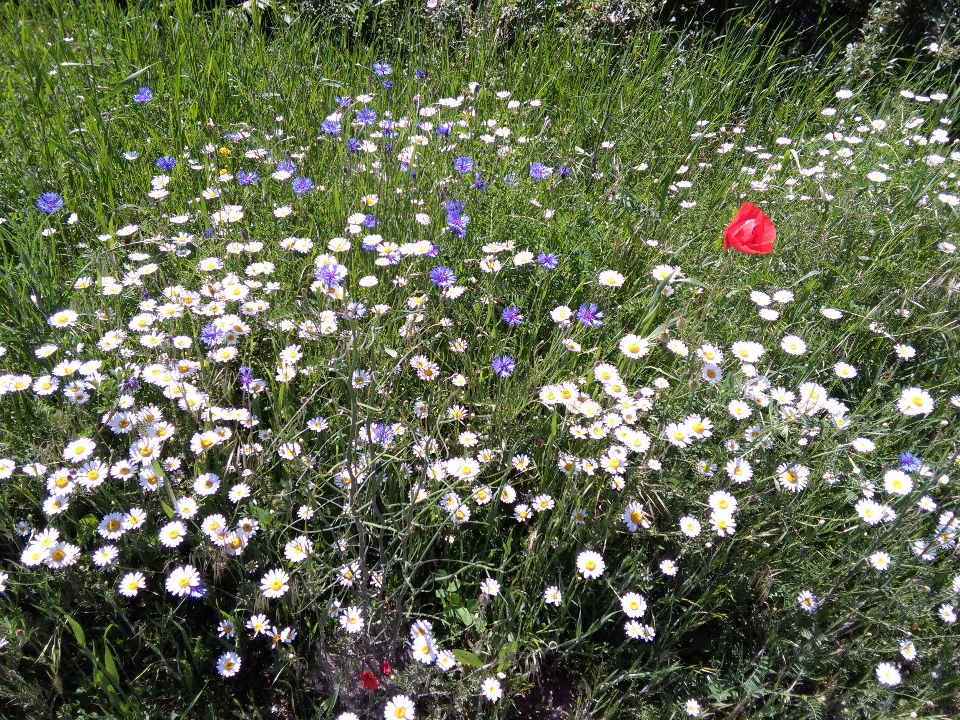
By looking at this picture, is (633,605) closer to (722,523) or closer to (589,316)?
(722,523)

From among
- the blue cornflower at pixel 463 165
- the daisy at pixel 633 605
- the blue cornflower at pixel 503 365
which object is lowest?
the daisy at pixel 633 605

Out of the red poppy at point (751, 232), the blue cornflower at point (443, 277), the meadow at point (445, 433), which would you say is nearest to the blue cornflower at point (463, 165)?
the meadow at point (445, 433)

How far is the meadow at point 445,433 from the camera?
1.46 metres

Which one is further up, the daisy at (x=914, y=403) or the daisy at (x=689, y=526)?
the daisy at (x=914, y=403)

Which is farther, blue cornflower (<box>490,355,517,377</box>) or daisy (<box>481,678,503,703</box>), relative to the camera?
blue cornflower (<box>490,355,517,377</box>)

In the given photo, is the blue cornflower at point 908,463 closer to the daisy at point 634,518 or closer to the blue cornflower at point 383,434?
the daisy at point 634,518

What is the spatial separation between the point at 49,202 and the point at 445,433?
1.50 metres

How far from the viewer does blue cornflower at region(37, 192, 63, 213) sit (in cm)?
215

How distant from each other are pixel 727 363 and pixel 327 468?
1.16 metres

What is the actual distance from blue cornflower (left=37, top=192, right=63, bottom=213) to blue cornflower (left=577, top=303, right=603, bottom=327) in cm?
166

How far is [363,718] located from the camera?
1406 millimetres

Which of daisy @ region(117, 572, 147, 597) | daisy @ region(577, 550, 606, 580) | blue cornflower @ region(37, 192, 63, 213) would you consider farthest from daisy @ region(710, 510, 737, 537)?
blue cornflower @ region(37, 192, 63, 213)

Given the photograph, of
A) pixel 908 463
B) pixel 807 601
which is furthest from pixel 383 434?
pixel 908 463

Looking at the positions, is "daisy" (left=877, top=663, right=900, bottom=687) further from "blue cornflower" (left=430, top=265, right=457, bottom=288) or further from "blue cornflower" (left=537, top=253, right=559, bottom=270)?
"blue cornflower" (left=430, top=265, right=457, bottom=288)
